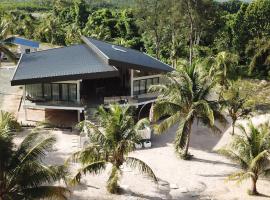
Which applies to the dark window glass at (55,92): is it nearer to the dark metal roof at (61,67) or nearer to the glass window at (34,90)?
the glass window at (34,90)

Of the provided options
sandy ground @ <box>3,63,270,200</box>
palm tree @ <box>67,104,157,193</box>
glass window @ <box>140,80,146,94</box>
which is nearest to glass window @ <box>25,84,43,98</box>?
sandy ground @ <box>3,63,270,200</box>

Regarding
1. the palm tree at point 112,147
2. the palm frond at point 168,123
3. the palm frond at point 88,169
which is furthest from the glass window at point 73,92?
the palm frond at point 88,169

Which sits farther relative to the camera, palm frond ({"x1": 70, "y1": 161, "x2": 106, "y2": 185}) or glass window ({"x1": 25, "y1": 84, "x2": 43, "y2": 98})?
glass window ({"x1": 25, "y1": 84, "x2": 43, "y2": 98})

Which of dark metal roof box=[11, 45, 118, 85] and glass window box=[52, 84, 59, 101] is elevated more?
dark metal roof box=[11, 45, 118, 85]

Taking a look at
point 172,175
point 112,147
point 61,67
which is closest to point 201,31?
point 61,67

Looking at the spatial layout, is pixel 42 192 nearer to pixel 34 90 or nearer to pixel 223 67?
pixel 34 90

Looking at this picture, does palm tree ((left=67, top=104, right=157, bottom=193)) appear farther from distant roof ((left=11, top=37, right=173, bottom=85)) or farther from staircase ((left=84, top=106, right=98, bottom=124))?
distant roof ((left=11, top=37, right=173, bottom=85))
